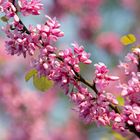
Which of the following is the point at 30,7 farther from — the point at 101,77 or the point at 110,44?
the point at 110,44

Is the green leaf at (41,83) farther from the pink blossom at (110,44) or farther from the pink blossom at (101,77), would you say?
the pink blossom at (110,44)

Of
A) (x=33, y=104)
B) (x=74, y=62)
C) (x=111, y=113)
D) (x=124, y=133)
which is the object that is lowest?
(x=33, y=104)

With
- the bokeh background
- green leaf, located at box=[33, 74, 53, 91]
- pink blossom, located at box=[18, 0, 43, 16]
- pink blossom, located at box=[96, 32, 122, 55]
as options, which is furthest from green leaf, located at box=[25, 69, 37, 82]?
pink blossom, located at box=[96, 32, 122, 55]

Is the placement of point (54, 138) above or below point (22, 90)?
below

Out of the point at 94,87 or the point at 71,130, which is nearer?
the point at 94,87

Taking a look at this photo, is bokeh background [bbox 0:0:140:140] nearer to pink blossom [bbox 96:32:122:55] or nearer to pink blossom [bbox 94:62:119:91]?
Result: pink blossom [bbox 96:32:122:55]

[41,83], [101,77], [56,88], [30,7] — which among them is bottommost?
[56,88]

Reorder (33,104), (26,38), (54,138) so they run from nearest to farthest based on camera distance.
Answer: (26,38) → (33,104) → (54,138)

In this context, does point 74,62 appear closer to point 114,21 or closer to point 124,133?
point 124,133

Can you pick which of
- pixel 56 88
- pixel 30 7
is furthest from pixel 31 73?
pixel 56 88

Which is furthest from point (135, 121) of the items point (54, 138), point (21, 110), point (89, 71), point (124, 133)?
point (89, 71)
